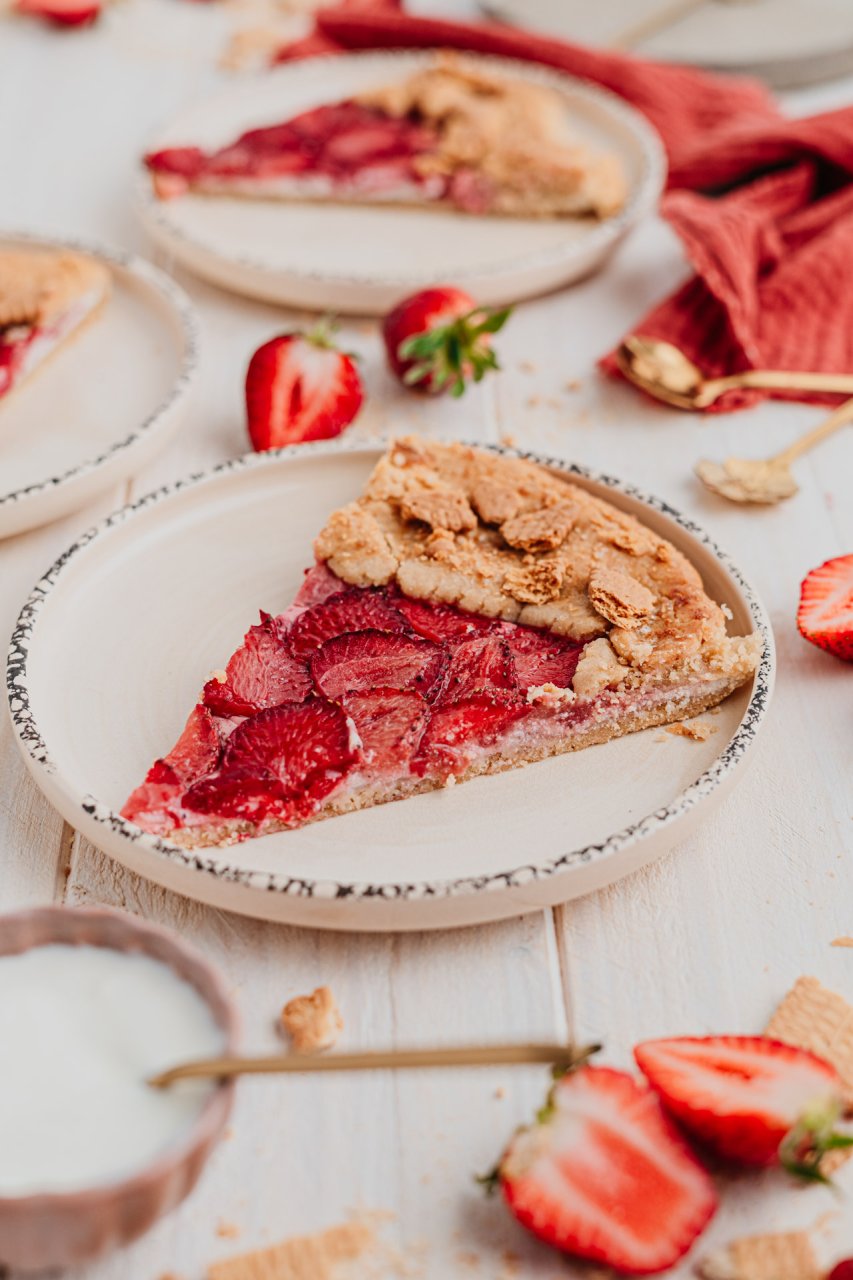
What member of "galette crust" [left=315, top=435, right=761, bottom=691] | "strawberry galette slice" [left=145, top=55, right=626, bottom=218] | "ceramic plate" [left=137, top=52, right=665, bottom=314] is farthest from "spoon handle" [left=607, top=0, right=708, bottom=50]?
"galette crust" [left=315, top=435, right=761, bottom=691]

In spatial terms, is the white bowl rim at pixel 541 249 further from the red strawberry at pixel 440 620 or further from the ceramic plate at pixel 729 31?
the red strawberry at pixel 440 620

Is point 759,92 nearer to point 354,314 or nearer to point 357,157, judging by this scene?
point 357,157

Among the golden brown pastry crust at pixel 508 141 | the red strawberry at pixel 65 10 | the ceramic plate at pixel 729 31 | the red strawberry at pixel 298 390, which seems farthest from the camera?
the red strawberry at pixel 65 10

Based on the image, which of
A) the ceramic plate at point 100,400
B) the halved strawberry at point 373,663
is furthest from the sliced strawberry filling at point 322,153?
the halved strawberry at point 373,663

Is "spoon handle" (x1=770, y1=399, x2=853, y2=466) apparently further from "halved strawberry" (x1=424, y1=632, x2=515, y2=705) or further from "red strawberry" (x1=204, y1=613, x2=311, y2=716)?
"red strawberry" (x1=204, y1=613, x2=311, y2=716)

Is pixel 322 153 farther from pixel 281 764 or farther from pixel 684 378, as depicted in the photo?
pixel 281 764

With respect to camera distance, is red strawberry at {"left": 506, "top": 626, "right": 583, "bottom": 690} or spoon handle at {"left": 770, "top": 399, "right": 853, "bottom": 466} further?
spoon handle at {"left": 770, "top": 399, "right": 853, "bottom": 466}

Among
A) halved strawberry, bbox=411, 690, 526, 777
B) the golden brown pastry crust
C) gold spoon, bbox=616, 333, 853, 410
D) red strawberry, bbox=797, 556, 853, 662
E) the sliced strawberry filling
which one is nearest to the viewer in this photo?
halved strawberry, bbox=411, 690, 526, 777
